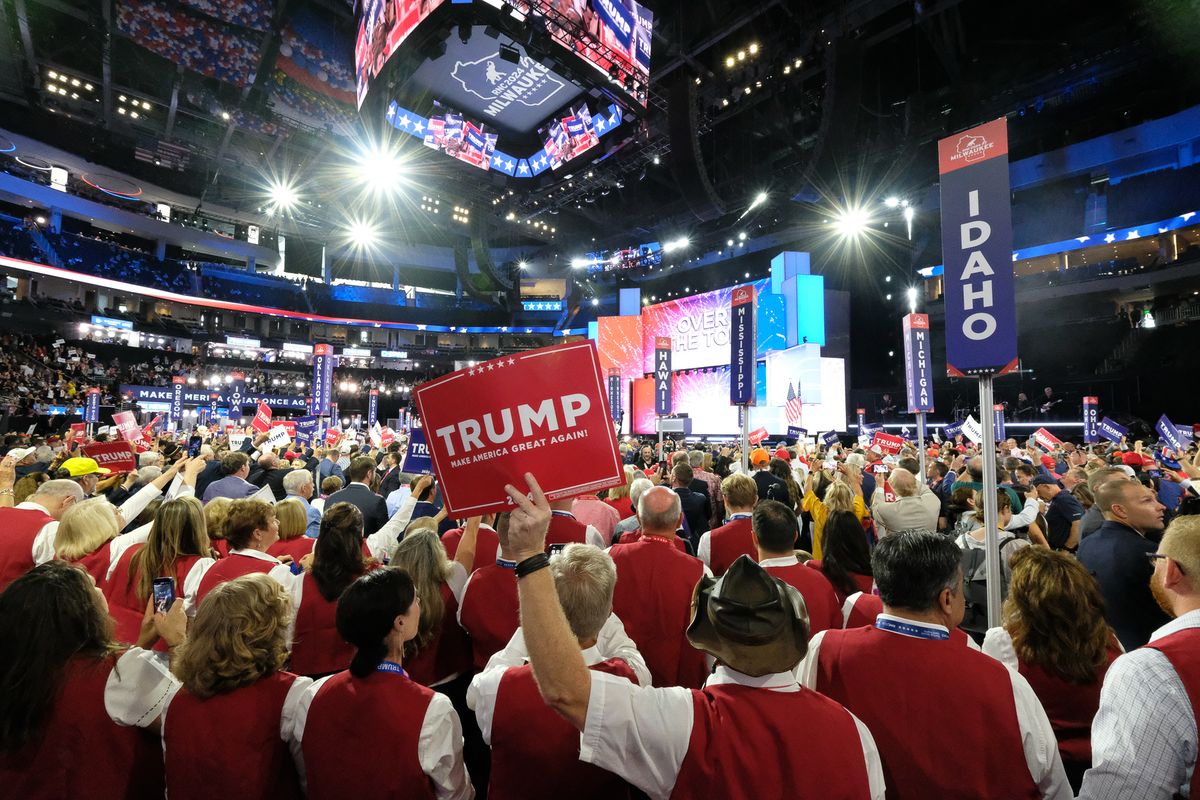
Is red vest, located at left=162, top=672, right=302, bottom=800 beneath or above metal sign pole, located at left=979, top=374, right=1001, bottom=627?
beneath

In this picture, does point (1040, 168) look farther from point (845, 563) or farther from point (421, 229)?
point (421, 229)

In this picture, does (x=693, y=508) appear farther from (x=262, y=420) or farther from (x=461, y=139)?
(x=461, y=139)

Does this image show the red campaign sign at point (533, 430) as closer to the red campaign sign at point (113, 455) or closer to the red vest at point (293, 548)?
the red vest at point (293, 548)

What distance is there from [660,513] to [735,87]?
1493 centimetres

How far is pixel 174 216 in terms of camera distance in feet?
98.3

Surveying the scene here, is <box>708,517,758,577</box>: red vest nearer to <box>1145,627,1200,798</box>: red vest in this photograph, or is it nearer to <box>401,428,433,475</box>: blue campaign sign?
<box>401,428,433,475</box>: blue campaign sign

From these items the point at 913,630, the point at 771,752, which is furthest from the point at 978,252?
the point at 771,752

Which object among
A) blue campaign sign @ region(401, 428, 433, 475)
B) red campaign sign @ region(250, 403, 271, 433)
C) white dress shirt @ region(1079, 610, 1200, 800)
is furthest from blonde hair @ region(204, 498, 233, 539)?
red campaign sign @ region(250, 403, 271, 433)

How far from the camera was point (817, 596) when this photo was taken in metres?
2.86

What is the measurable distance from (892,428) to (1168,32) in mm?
12488

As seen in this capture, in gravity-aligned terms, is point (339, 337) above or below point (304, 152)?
below

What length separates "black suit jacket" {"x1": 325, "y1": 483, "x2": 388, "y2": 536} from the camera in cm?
512

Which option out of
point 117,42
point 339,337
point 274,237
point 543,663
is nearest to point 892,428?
point 543,663

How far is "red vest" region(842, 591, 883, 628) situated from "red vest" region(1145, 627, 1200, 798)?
3.78ft
